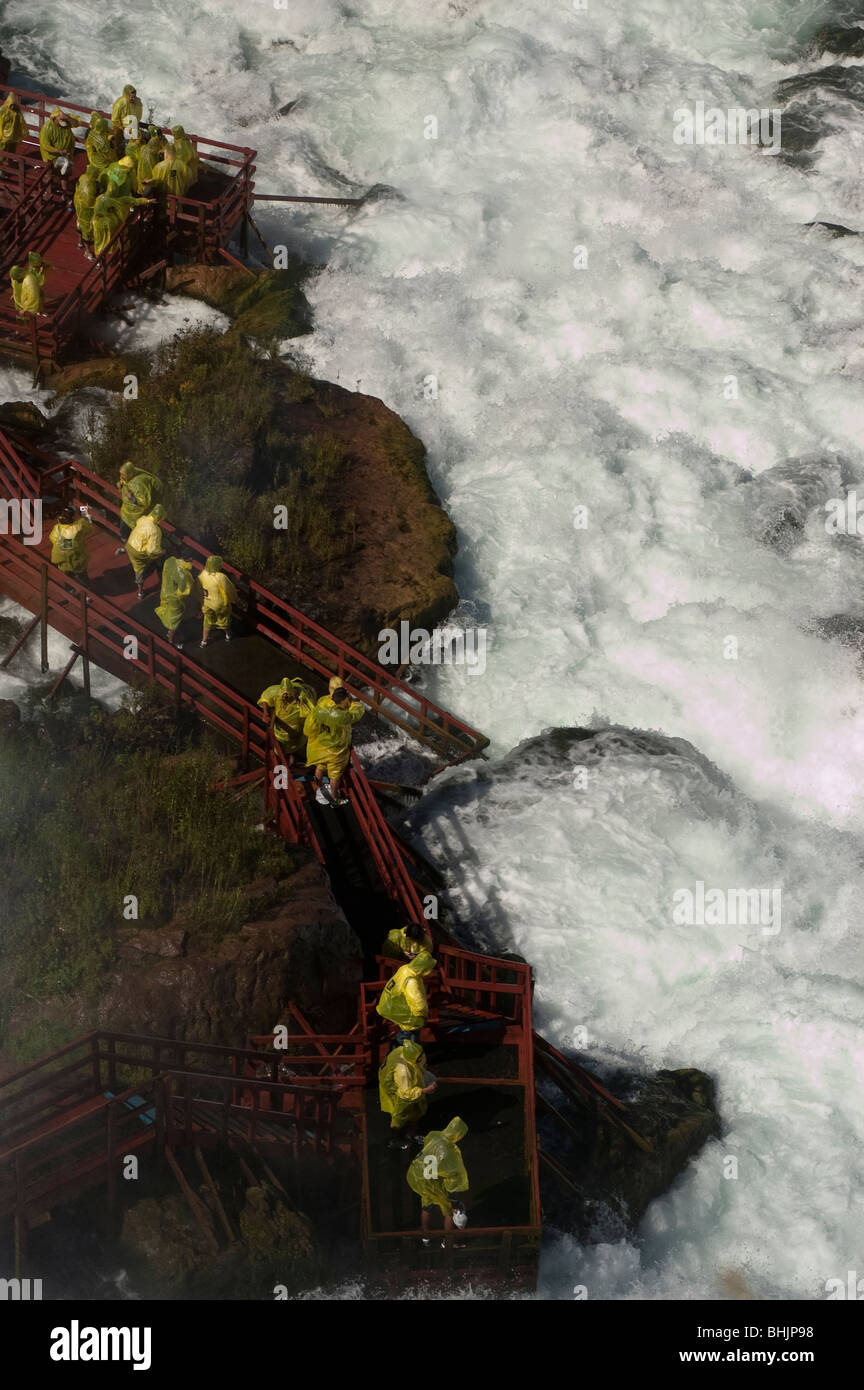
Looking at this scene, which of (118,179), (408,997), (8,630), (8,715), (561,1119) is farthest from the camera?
(118,179)

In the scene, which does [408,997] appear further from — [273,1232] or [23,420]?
[23,420]

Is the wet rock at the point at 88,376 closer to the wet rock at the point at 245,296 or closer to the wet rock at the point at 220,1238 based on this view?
the wet rock at the point at 245,296

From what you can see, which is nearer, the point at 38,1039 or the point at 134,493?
the point at 38,1039

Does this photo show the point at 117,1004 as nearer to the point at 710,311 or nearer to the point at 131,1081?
the point at 131,1081

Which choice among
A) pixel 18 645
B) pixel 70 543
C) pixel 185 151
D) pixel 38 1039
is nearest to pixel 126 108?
pixel 185 151

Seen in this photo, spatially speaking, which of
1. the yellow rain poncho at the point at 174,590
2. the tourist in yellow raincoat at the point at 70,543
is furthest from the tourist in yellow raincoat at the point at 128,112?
the yellow rain poncho at the point at 174,590

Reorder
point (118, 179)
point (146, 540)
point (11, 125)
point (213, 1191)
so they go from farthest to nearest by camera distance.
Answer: point (11, 125) → point (118, 179) → point (146, 540) → point (213, 1191)

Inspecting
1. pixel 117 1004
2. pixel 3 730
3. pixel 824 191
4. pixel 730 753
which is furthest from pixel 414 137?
pixel 117 1004
